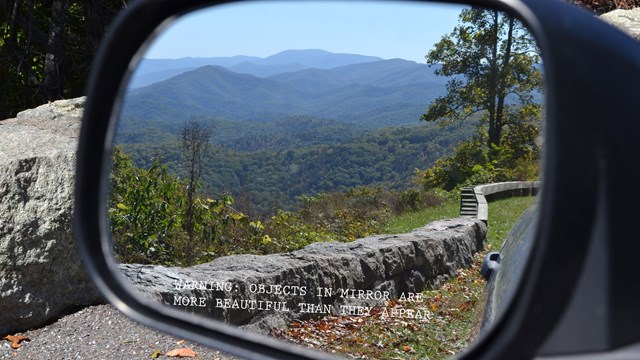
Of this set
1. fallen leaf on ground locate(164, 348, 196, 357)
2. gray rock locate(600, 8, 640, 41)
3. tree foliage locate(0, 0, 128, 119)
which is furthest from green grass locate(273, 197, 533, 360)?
tree foliage locate(0, 0, 128, 119)

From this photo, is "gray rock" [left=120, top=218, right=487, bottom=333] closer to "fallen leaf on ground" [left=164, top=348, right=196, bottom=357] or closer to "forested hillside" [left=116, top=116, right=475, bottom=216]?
"forested hillside" [left=116, top=116, right=475, bottom=216]

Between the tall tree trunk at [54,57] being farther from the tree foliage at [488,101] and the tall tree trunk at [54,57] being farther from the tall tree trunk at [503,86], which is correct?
the tall tree trunk at [503,86]

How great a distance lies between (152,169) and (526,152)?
3.78 m

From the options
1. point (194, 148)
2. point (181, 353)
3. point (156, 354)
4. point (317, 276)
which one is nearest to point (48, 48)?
point (156, 354)

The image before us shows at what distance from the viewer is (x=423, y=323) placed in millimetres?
3570

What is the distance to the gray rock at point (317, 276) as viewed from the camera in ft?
9.46

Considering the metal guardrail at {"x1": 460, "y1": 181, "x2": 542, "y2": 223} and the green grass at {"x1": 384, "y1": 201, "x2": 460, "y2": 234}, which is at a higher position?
the metal guardrail at {"x1": 460, "y1": 181, "x2": 542, "y2": 223}

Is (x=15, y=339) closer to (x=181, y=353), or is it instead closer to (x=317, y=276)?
(x=181, y=353)

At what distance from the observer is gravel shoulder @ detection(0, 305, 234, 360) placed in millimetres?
5363

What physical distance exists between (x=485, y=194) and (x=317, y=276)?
2119 mm

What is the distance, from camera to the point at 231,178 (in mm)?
3777

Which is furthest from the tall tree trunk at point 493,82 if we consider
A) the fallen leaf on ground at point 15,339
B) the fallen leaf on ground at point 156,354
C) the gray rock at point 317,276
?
the fallen leaf on ground at point 15,339

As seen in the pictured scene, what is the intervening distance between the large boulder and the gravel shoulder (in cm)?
12

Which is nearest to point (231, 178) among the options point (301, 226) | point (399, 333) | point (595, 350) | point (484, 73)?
point (399, 333)
